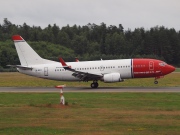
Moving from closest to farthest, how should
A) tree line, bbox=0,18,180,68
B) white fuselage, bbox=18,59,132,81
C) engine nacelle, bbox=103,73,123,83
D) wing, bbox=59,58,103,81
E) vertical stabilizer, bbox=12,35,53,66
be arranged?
1. engine nacelle, bbox=103,73,123,83
2. wing, bbox=59,58,103,81
3. white fuselage, bbox=18,59,132,81
4. vertical stabilizer, bbox=12,35,53,66
5. tree line, bbox=0,18,180,68

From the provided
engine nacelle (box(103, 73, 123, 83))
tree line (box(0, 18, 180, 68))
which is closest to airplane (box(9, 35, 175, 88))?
engine nacelle (box(103, 73, 123, 83))

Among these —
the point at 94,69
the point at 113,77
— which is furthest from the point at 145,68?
the point at 94,69

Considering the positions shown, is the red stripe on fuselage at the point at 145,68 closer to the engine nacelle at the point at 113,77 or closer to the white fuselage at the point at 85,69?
the white fuselage at the point at 85,69

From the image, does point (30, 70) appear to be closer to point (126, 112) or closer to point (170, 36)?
point (126, 112)

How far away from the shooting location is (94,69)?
155ft

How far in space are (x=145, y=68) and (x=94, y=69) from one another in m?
4.98

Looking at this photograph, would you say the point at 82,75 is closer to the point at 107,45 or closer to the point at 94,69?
the point at 94,69

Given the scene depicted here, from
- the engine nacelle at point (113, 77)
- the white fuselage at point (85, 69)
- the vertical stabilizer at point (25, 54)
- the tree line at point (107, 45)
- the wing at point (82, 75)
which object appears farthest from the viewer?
the tree line at point (107, 45)

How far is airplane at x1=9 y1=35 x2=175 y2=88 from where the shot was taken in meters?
46.0

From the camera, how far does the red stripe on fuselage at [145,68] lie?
45969 mm

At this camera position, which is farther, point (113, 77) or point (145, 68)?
point (145, 68)

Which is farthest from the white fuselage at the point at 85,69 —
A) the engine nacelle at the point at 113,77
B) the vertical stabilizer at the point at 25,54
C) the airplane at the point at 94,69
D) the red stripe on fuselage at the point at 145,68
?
the engine nacelle at the point at 113,77

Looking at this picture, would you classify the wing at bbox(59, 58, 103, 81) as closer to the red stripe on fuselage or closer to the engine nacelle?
the engine nacelle

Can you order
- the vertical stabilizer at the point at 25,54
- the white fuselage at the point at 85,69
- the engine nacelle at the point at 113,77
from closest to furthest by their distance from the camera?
1. the engine nacelle at the point at 113,77
2. the white fuselage at the point at 85,69
3. the vertical stabilizer at the point at 25,54
